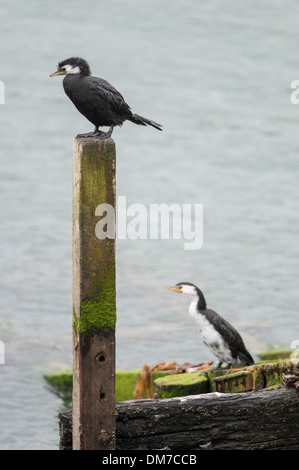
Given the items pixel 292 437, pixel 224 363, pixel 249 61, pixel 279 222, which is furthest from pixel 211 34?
pixel 292 437

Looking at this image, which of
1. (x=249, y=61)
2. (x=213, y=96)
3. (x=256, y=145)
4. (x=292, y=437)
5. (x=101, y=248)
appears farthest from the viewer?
(x=249, y=61)

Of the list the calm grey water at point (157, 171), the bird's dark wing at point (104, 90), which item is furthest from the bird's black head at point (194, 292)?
the bird's dark wing at point (104, 90)

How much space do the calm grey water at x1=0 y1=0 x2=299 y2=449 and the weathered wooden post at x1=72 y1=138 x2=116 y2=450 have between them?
14.4ft

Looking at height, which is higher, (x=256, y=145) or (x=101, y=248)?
(x=256, y=145)

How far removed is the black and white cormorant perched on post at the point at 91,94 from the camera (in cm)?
708

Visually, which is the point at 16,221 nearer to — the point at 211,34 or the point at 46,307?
the point at 46,307

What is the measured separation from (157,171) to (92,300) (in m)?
16.6

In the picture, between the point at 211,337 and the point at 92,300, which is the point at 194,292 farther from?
the point at 92,300

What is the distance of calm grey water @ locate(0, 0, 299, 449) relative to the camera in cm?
1388

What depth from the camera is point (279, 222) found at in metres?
19.7

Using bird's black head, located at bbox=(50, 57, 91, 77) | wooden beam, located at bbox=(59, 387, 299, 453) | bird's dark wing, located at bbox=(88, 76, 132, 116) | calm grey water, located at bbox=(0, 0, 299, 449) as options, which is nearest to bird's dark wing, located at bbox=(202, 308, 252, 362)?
calm grey water, located at bbox=(0, 0, 299, 449)
